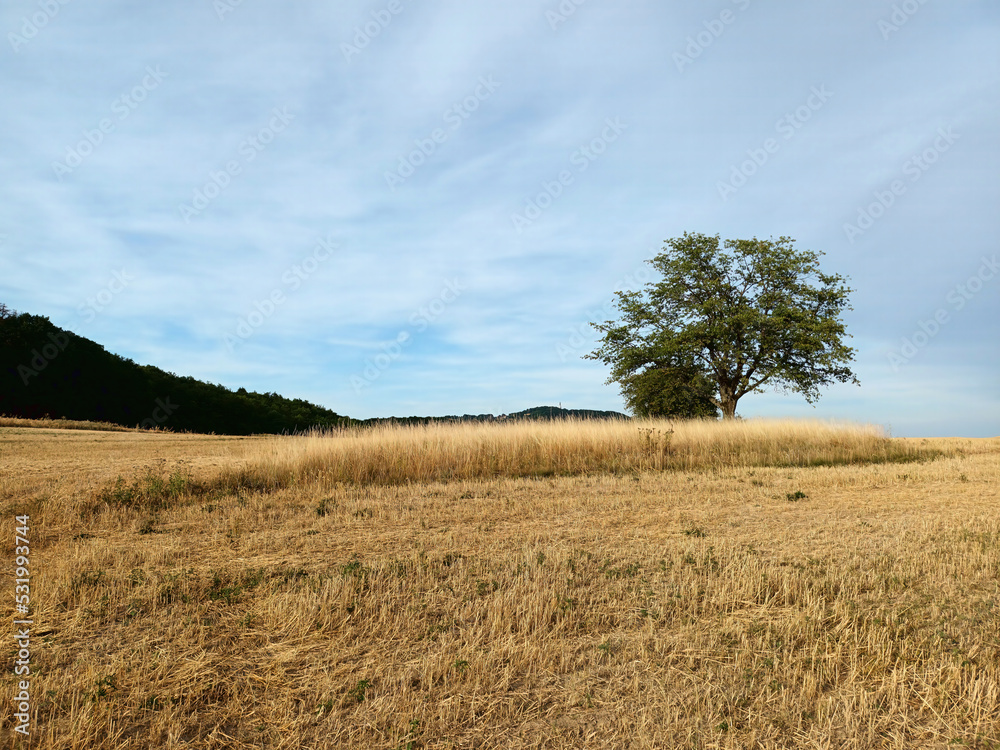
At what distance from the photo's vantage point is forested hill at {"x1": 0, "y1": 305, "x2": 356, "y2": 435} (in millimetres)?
42562

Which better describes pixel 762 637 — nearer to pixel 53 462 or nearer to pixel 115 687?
pixel 115 687

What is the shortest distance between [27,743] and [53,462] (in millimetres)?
12422

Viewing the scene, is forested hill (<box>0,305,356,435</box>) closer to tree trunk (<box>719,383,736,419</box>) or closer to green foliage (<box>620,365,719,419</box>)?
green foliage (<box>620,365,719,419</box>)

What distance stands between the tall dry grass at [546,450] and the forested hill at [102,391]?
91.8 feet

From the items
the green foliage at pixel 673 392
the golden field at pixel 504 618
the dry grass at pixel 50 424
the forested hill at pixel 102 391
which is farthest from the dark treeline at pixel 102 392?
the golden field at pixel 504 618

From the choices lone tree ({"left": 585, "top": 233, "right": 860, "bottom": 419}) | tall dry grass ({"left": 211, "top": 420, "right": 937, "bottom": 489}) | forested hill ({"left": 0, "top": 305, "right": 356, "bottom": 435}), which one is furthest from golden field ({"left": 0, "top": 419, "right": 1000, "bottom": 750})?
forested hill ({"left": 0, "top": 305, "right": 356, "bottom": 435})

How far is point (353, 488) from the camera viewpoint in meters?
12.2

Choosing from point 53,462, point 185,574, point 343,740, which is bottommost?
point 343,740

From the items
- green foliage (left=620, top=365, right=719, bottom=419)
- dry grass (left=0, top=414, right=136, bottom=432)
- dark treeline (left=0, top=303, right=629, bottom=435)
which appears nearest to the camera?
dry grass (left=0, top=414, right=136, bottom=432)

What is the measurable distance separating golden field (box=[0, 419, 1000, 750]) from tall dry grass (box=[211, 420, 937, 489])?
213cm

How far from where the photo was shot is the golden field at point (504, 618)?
12.9 ft

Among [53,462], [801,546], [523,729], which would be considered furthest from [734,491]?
[53,462]

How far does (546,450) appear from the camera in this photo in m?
15.7

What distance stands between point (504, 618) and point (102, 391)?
5226cm
